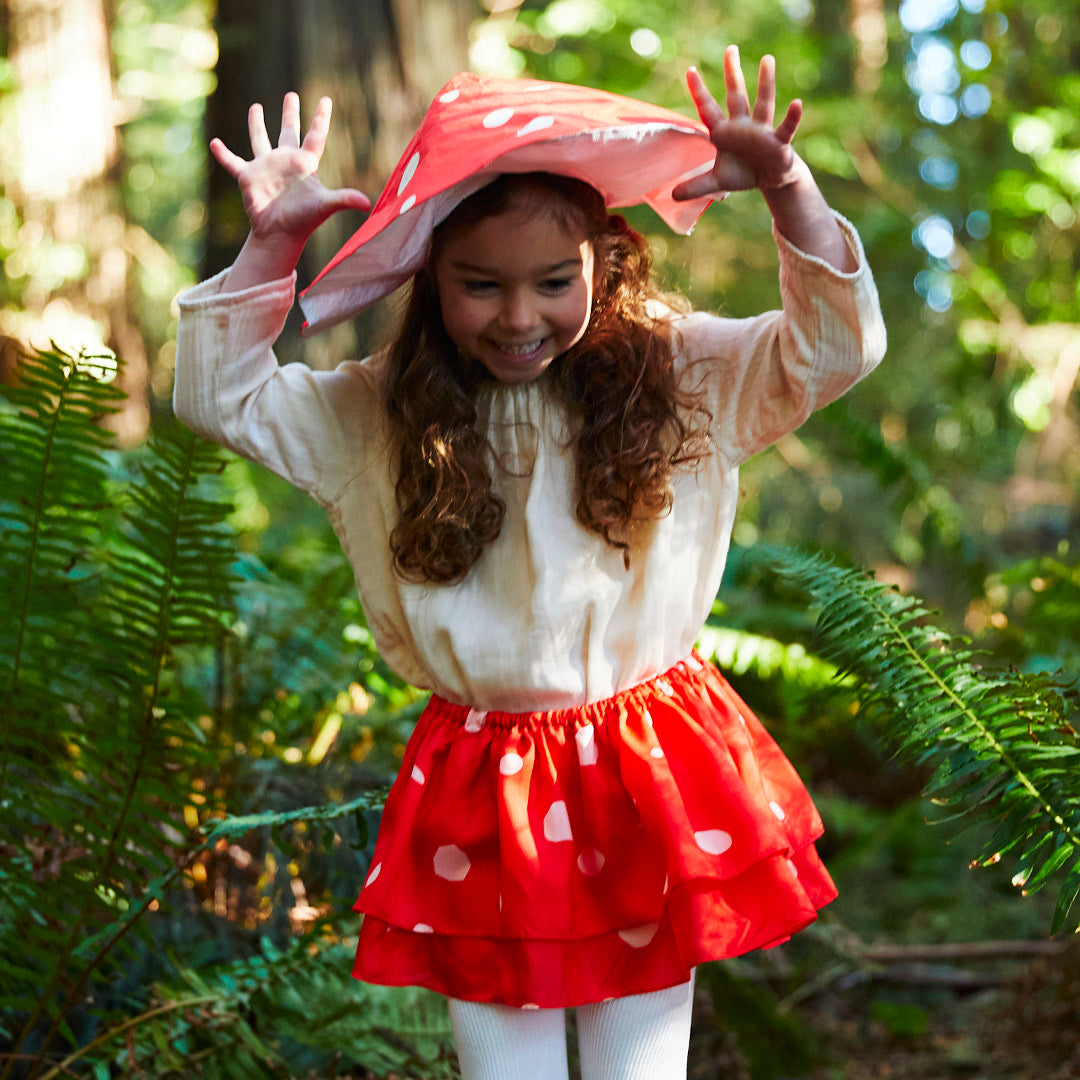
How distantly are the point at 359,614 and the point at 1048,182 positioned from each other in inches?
155

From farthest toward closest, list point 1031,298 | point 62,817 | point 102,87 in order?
point 1031,298, point 102,87, point 62,817

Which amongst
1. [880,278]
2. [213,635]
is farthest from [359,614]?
[880,278]

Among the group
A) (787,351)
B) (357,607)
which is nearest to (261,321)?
(787,351)

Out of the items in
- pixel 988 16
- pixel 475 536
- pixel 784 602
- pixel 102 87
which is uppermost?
pixel 988 16

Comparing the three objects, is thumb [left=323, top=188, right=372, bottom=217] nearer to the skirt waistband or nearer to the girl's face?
the girl's face

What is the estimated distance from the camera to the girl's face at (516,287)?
1.44 m

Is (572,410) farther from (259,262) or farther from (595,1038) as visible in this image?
(595,1038)

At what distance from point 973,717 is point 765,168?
864 mm

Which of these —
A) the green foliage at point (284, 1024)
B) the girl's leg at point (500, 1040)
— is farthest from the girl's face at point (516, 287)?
the green foliage at point (284, 1024)

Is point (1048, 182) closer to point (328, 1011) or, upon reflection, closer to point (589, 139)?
point (589, 139)

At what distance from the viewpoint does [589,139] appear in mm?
1413

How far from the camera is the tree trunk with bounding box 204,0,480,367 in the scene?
125 inches

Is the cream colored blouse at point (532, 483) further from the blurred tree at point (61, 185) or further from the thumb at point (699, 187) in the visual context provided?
the blurred tree at point (61, 185)

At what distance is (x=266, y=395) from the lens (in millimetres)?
1570
